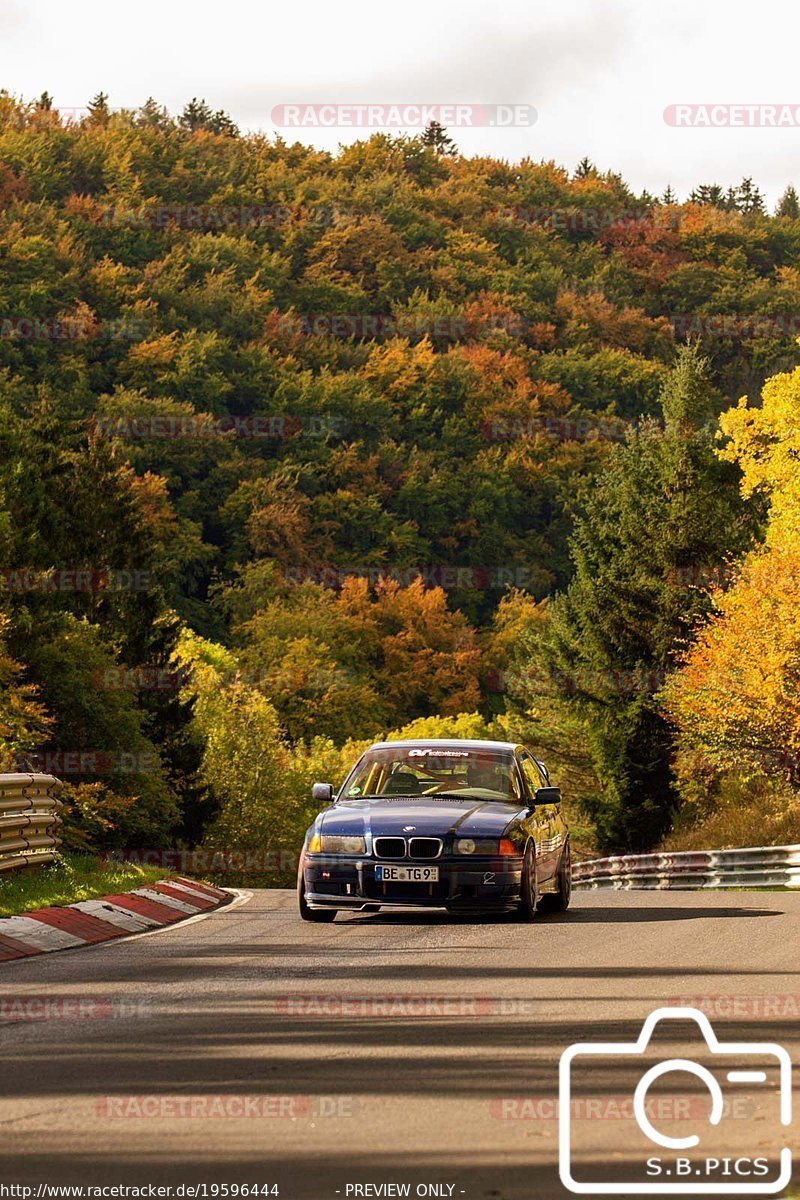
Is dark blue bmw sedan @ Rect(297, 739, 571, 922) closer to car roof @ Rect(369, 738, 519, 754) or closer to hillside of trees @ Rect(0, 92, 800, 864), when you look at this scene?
car roof @ Rect(369, 738, 519, 754)

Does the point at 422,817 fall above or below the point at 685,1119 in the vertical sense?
below

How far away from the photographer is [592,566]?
6438cm

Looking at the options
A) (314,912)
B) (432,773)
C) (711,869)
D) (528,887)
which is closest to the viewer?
(528,887)

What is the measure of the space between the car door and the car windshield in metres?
0.26

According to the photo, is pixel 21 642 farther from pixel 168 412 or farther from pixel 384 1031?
pixel 168 412

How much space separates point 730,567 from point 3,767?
40808mm

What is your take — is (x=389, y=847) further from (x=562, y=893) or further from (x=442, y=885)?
(x=562, y=893)

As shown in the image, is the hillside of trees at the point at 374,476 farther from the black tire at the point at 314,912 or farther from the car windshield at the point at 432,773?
the black tire at the point at 314,912

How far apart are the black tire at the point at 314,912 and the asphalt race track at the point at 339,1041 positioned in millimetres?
597

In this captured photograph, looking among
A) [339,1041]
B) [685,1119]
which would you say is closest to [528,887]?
[339,1041]

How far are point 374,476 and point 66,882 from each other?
9515 cm

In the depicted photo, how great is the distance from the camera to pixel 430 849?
15.3 metres

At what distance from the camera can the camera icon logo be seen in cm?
589

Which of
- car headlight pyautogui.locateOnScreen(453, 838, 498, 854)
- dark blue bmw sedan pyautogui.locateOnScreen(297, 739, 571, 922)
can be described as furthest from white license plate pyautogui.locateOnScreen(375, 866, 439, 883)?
car headlight pyautogui.locateOnScreen(453, 838, 498, 854)
